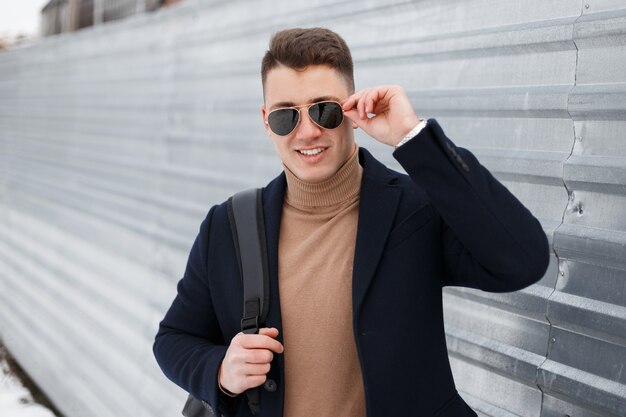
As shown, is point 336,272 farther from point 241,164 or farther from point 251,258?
point 241,164

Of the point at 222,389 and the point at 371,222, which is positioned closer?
the point at 371,222

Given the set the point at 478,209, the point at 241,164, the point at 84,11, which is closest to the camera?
the point at 478,209

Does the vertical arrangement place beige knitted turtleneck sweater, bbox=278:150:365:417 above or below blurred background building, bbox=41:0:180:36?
below

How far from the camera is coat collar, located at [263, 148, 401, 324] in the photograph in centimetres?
171

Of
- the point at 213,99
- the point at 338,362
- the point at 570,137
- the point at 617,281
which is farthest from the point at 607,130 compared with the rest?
the point at 213,99

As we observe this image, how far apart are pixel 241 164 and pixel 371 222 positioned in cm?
196

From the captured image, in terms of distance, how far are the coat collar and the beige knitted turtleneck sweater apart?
1.3 inches

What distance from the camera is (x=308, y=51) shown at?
1766 millimetres

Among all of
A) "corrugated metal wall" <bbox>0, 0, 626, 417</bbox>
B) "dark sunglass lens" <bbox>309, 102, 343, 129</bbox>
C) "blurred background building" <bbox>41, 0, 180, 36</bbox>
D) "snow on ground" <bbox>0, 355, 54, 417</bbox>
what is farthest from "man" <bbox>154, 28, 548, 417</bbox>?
"snow on ground" <bbox>0, 355, 54, 417</bbox>

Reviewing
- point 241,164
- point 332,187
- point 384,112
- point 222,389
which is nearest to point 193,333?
point 222,389

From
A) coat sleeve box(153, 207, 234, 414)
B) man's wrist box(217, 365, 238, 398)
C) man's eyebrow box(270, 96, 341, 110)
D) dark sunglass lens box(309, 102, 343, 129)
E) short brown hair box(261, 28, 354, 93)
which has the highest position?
short brown hair box(261, 28, 354, 93)

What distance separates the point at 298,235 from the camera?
191 cm

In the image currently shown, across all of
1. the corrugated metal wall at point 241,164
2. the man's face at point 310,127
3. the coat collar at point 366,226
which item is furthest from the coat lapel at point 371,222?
the corrugated metal wall at point 241,164

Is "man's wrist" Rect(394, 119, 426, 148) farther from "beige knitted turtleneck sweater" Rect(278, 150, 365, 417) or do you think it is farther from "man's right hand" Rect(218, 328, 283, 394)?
"man's right hand" Rect(218, 328, 283, 394)
